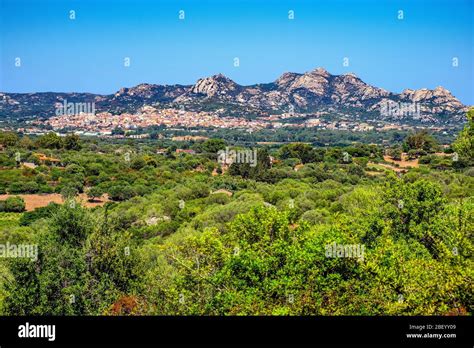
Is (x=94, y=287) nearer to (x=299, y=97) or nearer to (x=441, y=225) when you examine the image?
(x=441, y=225)

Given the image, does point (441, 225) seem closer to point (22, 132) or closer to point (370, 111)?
point (22, 132)

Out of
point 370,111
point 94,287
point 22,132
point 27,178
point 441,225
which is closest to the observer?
→ point 94,287

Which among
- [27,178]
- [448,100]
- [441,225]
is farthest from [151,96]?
[441,225]
